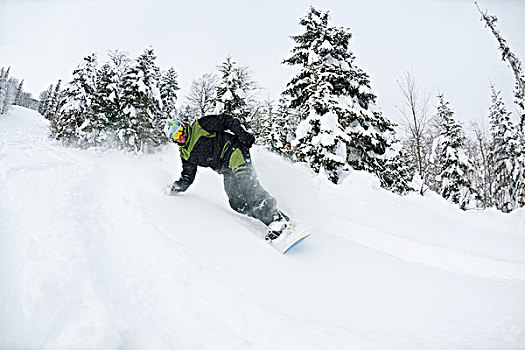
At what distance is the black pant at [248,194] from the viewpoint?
124 inches

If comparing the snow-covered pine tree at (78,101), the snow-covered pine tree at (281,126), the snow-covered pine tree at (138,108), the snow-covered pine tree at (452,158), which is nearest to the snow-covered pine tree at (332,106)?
the snow-covered pine tree at (281,126)

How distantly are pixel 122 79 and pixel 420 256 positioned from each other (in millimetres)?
17686

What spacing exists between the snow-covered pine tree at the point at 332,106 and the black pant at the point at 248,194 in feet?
17.0

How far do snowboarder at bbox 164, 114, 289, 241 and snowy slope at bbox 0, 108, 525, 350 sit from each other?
0.32 m

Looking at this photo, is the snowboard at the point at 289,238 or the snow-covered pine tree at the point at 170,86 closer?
the snowboard at the point at 289,238

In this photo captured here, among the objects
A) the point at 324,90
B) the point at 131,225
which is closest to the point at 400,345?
the point at 131,225

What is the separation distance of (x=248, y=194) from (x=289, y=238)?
33.5 inches

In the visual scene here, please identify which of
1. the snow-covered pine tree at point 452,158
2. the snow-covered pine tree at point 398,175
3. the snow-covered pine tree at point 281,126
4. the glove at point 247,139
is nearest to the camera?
the glove at point 247,139

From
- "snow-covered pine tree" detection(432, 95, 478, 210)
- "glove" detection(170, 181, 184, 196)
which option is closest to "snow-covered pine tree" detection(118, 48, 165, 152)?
"glove" detection(170, 181, 184, 196)

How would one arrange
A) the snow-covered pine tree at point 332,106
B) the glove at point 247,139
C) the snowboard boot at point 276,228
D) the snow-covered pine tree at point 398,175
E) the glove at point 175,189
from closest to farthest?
the snowboard boot at point 276,228 < the glove at point 247,139 < the glove at point 175,189 < the snow-covered pine tree at point 332,106 < the snow-covered pine tree at point 398,175

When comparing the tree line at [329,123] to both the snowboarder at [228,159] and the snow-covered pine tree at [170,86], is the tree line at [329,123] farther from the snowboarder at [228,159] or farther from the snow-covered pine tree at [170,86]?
the snowboarder at [228,159]

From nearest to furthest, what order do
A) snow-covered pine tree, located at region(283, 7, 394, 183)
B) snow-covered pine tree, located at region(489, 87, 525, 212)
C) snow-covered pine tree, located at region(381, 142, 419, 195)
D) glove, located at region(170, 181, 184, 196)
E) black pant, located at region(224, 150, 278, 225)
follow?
1. black pant, located at region(224, 150, 278, 225)
2. glove, located at region(170, 181, 184, 196)
3. snow-covered pine tree, located at region(283, 7, 394, 183)
4. snow-covered pine tree, located at region(381, 142, 419, 195)
5. snow-covered pine tree, located at region(489, 87, 525, 212)

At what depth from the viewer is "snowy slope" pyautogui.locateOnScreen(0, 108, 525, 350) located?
1.45 metres

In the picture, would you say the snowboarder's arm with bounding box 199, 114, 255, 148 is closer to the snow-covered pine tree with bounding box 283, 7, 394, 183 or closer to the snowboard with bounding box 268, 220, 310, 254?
the snowboard with bounding box 268, 220, 310, 254
